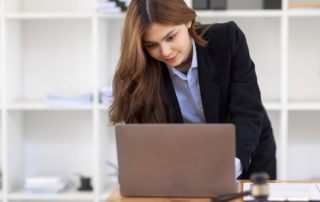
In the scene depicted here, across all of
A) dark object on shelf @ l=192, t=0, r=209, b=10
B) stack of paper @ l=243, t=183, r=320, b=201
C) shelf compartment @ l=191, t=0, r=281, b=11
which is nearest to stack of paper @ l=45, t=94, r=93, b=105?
dark object on shelf @ l=192, t=0, r=209, b=10

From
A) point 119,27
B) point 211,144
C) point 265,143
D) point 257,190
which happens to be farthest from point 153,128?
point 119,27

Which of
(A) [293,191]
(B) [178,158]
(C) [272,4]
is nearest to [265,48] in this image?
(C) [272,4]

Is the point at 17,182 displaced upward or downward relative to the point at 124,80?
downward

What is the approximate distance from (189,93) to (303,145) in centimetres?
154

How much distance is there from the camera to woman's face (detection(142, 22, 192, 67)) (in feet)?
5.61

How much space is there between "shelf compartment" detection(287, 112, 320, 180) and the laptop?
73.1 inches

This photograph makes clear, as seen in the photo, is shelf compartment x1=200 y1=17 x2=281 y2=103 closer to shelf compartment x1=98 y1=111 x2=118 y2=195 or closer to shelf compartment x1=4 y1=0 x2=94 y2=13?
shelf compartment x1=4 y1=0 x2=94 y2=13

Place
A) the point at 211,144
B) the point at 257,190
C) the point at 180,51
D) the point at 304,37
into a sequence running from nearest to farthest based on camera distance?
the point at 257,190 → the point at 211,144 → the point at 180,51 → the point at 304,37

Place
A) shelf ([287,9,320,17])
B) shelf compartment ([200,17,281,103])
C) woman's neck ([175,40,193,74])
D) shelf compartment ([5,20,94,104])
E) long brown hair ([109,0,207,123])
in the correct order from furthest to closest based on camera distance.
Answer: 1. shelf compartment ([5,20,94,104])
2. shelf compartment ([200,17,281,103])
3. shelf ([287,9,320,17])
4. woman's neck ([175,40,193,74])
5. long brown hair ([109,0,207,123])

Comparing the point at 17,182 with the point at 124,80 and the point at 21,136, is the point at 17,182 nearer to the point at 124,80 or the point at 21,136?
the point at 21,136

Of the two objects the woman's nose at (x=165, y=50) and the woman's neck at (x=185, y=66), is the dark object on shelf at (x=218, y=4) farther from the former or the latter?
the woman's nose at (x=165, y=50)

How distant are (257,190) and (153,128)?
351 mm

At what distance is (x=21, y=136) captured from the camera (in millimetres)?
3277

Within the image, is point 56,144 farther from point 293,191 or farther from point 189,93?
point 293,191
